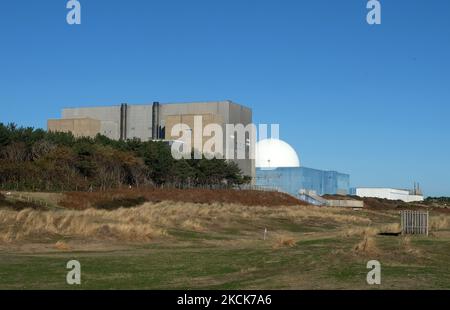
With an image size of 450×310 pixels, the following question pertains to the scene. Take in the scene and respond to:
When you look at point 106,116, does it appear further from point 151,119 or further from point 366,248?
point 366,248

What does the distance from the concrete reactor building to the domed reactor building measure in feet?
30.6

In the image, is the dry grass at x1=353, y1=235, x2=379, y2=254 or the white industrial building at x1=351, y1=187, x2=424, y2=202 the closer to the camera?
the dry grass at x1=353, y1=235, x2=379, y2=254

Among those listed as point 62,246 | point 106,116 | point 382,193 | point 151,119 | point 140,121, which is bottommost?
point 382,193

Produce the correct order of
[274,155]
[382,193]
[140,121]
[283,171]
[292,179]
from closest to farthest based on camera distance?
1. [140,121]
2. [292,179]
3. [283,171]
4. [274,155]
5. [382,193]

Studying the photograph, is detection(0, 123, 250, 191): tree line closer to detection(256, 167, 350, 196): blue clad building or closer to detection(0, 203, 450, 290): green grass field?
detection(256, 167, 350, 196): blue clad building

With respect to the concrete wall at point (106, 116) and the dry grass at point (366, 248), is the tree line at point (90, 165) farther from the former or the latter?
the dry grass at point (366, 248)

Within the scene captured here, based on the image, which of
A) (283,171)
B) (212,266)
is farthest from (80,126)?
(212,266)

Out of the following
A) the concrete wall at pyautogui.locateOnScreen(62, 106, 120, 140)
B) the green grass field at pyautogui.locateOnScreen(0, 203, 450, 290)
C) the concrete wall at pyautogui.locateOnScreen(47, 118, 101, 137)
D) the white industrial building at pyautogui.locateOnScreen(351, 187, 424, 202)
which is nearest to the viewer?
the green grass field at pyautogui.locateOnScreen(0, 203, 450, 290)

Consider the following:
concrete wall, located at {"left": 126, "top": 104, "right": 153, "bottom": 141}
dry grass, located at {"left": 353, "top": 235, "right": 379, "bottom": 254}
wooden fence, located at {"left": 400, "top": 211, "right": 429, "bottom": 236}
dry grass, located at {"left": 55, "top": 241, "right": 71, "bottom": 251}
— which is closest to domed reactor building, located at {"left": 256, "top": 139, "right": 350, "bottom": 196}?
concrete wall, located at {"left": 126, "top": 104, "right": 153, "bottom": 141}

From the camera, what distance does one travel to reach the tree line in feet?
249

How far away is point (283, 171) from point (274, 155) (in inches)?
235

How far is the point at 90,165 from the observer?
8562cm

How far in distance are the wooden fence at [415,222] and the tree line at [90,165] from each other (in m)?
47.8

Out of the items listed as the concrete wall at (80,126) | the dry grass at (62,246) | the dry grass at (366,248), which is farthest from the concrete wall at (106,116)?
the dry grass at (366,248)
